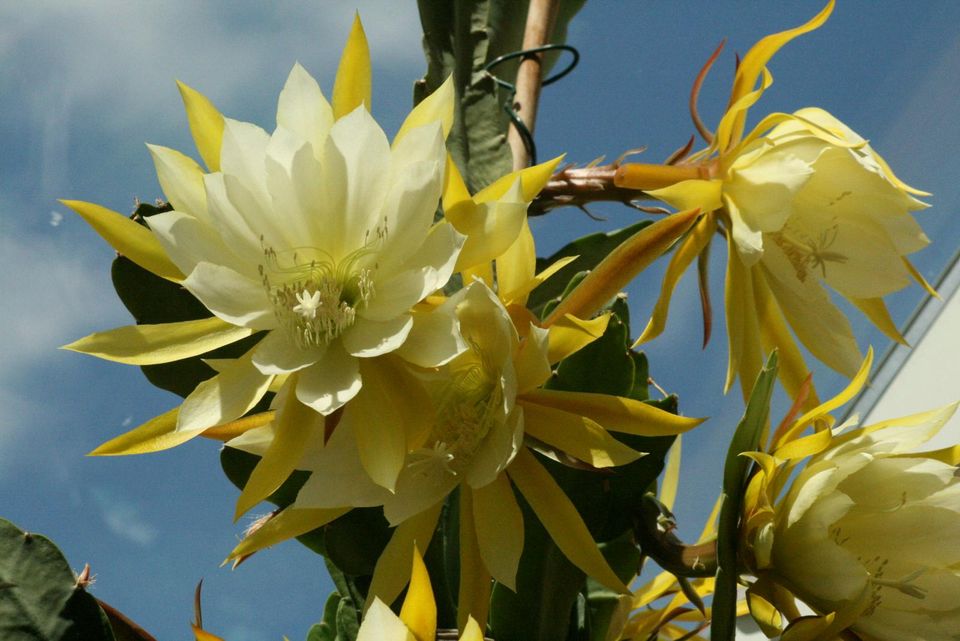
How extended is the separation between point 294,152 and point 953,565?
1.71ft

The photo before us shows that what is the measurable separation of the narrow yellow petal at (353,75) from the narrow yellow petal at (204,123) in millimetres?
77

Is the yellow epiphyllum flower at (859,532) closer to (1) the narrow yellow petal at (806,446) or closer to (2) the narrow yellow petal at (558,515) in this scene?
(1) the narrow yellow petal at (806,446)

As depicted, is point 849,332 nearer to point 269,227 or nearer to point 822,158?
point 822,158

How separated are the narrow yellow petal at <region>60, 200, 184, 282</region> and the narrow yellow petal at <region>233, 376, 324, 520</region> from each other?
0.38 feet

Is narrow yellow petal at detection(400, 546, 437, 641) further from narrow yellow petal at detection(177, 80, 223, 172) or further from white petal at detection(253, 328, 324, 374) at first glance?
narrow yellow petal at detection(177, 80, 223, 172)

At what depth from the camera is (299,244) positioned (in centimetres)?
59

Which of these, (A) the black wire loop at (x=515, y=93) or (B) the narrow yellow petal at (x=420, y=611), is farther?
(A) the black wire loop at (x=515, y=93)

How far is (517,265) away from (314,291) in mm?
129

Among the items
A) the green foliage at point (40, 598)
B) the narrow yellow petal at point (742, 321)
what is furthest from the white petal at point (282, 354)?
the narrow yellow petal at point (742, 321)

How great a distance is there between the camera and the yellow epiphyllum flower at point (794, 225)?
2.44 ft

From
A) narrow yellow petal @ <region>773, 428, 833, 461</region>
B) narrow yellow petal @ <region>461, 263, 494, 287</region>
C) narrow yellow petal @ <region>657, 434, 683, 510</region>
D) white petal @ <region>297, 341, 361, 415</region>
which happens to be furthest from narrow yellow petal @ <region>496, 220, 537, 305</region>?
narrow yellow petal @ <region>657, 434, 683, 510</region>

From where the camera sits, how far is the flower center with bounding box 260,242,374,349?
21.9 inches

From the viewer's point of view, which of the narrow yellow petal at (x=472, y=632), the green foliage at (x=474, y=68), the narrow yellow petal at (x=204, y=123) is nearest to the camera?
the narrow yellow petal at (x=472, y=632)

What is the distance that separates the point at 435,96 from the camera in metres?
0.58
